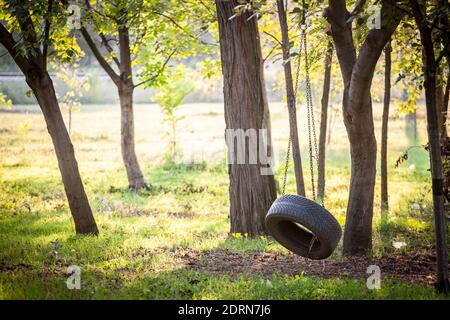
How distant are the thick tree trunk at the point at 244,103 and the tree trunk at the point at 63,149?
2.59 metres

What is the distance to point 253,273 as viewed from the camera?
764 centimetres

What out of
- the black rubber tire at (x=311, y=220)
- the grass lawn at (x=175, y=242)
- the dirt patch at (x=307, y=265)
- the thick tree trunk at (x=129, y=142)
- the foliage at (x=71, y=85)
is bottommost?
the dirt patch at (x=307, y=265)

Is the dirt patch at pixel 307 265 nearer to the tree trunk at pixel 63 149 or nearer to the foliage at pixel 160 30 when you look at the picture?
the tree trunk at pixel 63 149

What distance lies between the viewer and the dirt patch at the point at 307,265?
300 inches

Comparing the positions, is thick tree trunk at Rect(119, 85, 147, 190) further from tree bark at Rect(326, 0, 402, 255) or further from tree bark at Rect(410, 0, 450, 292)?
tree bark at Rect(410, 0, 450, 292)

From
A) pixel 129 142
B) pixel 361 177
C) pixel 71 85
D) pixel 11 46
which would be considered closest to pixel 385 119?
pixel 361 177

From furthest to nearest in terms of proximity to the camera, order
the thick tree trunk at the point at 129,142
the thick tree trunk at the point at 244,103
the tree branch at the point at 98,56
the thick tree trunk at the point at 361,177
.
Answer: the thick tree trunk at the point at 129,142, the tree branch at the point at 98,56, the thick tree trunk at the point at 244,103, the thick tree trunk at the point at 361,177

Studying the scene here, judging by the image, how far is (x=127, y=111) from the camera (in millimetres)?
16359

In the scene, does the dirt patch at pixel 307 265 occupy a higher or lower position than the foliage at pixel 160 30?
lower

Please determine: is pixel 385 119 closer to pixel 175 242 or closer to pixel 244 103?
pixel 244 103

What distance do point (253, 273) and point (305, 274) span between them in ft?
2.21

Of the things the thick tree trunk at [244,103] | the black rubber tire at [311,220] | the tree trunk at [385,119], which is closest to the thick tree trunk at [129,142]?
the thick tree trunk at [244,103]
